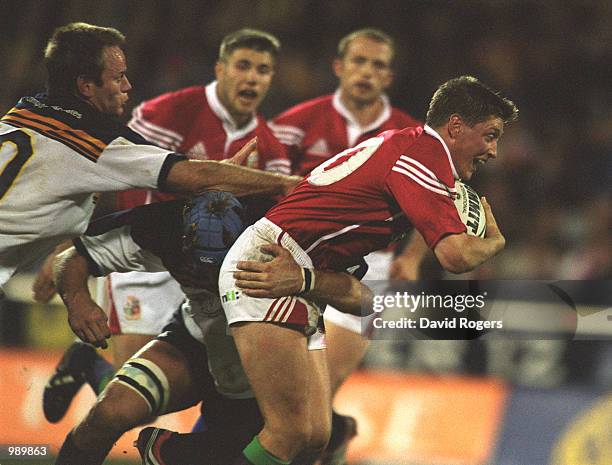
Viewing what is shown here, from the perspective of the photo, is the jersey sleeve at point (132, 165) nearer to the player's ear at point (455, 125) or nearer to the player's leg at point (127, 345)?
the player's ear at point (455, 125)

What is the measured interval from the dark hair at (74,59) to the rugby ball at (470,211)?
1.13 meters

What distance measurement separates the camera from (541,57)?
249 inches

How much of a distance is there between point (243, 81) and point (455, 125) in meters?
1.63

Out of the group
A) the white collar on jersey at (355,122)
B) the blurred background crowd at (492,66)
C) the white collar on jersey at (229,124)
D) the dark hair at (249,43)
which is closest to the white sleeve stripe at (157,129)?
the white collar on jersey at (229,124)

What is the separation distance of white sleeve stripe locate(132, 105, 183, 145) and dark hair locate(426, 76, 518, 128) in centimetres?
157

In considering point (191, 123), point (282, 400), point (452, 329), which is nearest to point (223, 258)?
point (282, 400)

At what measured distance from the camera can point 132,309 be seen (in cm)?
399

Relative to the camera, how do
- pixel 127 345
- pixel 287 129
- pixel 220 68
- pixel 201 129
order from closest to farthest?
1. pixel 127 345
2. pixel 201 129
3. pixel 220 68
4. pixel 287 129

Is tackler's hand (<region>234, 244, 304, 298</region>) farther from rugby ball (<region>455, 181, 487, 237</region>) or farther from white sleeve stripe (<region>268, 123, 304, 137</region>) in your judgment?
white sleeve stripe (<region>268, 123, 304, 137</region>)

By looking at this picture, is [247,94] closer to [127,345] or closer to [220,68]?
[220,68]

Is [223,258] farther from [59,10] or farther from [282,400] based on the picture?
[59,10]

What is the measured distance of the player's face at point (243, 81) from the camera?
4230 mm

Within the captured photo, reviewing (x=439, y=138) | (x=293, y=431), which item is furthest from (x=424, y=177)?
(x=293, y=431)

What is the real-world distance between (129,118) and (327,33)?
279 centimetres
